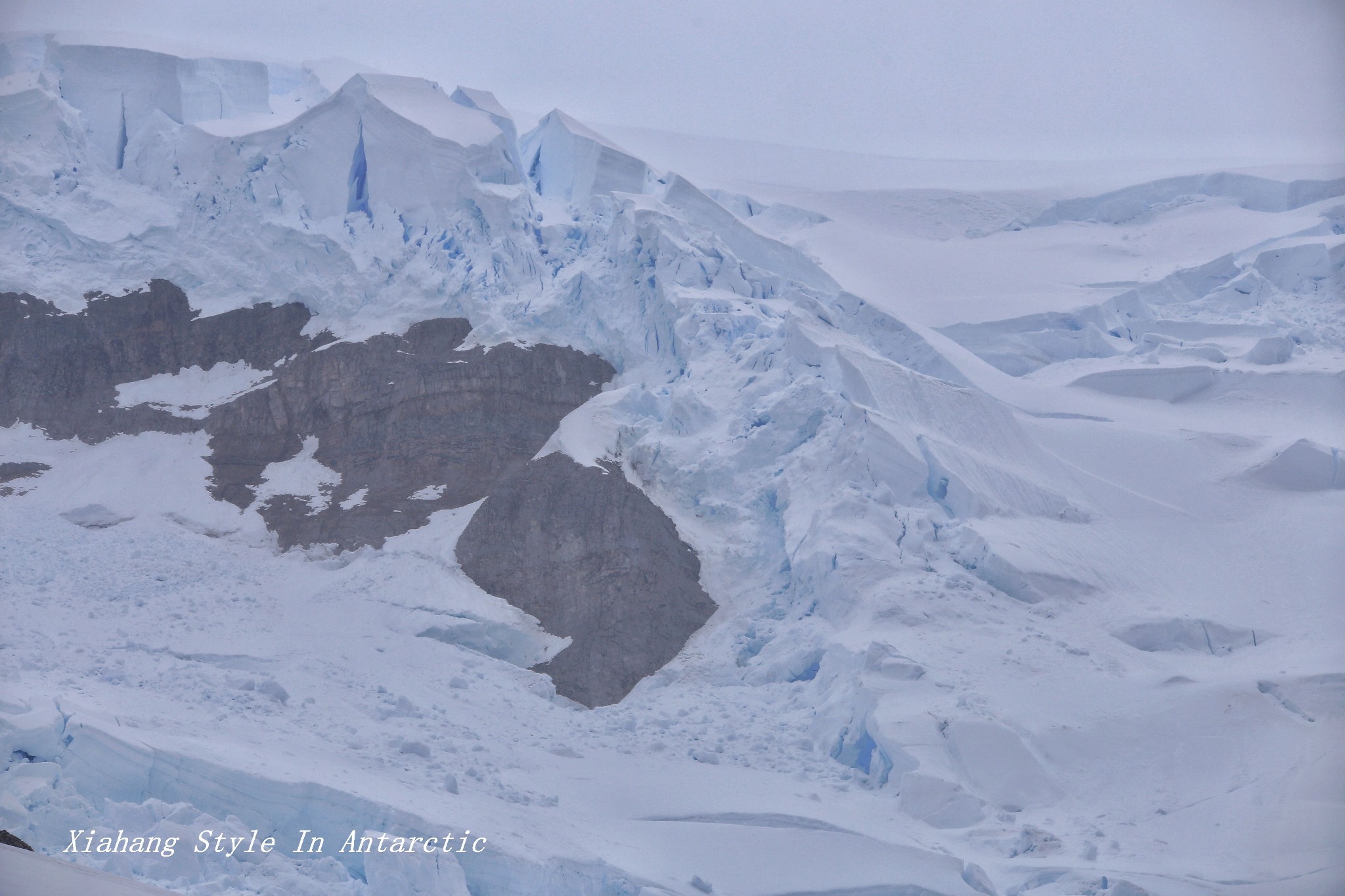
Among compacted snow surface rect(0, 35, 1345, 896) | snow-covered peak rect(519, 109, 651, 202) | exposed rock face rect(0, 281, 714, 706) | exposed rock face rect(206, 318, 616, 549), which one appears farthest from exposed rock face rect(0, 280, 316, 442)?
snow-covered peak rect(519, 109, 651, 202)

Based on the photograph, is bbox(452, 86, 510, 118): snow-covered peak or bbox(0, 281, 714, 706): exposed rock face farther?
bbox(452, 86, 510, 118): snow-covered peak

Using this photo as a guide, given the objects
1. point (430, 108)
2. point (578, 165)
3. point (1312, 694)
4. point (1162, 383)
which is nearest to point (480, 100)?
point (430, 108)

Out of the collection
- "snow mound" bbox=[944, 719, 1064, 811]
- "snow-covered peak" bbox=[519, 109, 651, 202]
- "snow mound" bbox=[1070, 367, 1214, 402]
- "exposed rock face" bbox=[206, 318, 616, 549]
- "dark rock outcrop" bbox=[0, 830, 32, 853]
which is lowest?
"snow mound" bbox=[944, 719, 1064, 811]

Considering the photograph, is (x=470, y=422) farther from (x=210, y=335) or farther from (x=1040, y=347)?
(x=1040, y=347)

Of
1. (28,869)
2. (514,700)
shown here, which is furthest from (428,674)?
(28,869)

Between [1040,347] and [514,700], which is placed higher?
[1040,347]

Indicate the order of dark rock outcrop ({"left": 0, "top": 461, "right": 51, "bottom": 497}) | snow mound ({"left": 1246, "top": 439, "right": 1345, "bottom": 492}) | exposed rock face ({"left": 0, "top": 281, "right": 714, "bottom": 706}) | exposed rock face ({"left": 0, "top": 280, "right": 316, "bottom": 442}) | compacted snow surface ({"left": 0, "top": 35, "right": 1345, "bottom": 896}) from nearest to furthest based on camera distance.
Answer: compacted snow surface ({"left": 0, "top": 35, "right": 1345, "bottom": 896})
exposed rock face ({"left": 0, "top": 281, "right": 714, "bottom": 706})
snow mound ({"left": 1246, "top": 439, "right": 1345, "bottom": 492})
dark rock outcrop ({"left": 0, "top": 461, "right": 51, "bottom": 497})
exposed rock face ({"left": 0, "top": 280, "right": 316, "bottom": 442})

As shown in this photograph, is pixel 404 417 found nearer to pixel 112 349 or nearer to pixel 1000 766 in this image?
pixel 112 349

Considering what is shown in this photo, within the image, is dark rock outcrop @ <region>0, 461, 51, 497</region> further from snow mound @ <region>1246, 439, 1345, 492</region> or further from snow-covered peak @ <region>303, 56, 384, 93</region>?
snow mound @ <region>1246, 439, 1345, 492</region>
